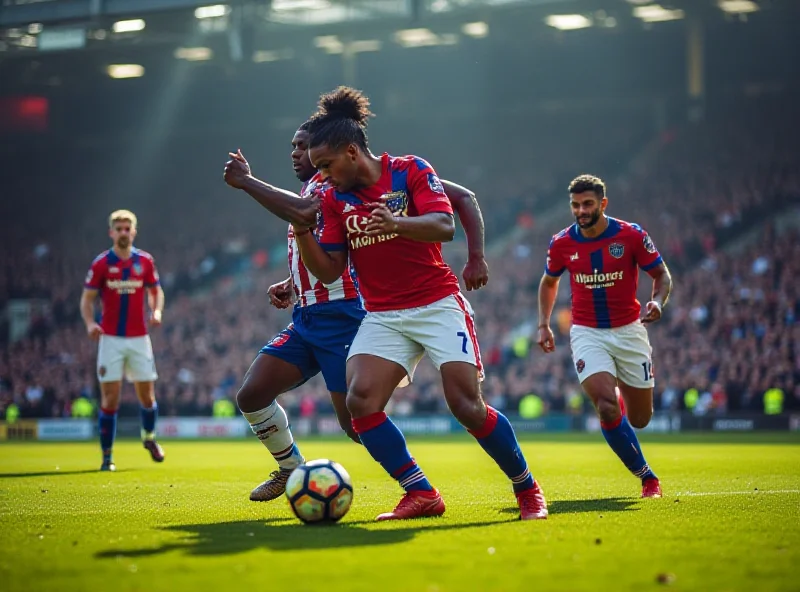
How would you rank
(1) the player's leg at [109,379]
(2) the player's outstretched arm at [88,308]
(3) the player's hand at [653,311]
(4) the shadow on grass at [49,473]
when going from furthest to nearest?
(1) the player's leg at [109,379] < (2) the player's outstretched arm at [88,308] < (4) the shadow on grass at [49,473] < (3) the player's hand at [653,311]

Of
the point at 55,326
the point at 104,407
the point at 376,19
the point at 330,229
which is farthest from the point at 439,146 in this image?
the point at 330,229

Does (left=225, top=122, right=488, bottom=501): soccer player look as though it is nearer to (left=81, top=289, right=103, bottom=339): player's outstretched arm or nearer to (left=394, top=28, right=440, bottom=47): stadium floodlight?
(left=81, top=289, right=103, bottom=339): player's outstretched arm

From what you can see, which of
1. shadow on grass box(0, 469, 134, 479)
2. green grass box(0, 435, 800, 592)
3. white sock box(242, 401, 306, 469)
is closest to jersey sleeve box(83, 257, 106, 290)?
shadow on grass box(0, 469, 134, 479)

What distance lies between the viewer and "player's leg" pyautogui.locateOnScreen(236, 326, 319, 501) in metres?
8.22

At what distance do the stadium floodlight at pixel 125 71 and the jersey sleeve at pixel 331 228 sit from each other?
36.5 metres

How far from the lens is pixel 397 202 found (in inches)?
272

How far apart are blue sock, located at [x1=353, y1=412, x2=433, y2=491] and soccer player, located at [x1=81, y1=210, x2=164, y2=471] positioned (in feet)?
23.0

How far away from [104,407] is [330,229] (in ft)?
25.3

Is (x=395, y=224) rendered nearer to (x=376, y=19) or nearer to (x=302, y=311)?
(x=302, y=311)

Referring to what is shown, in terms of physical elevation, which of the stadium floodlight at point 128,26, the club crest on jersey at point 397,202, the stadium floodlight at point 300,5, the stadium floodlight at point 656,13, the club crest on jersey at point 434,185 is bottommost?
the club crest on jersey at point 397,202

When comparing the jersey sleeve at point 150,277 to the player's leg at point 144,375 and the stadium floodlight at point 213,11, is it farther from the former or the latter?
the stadium floodlight at point 213,11

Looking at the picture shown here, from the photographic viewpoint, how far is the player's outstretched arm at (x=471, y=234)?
675cm

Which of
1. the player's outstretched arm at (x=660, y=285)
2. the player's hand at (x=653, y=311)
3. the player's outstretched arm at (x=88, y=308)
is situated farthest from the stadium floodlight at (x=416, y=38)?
the player's hand at (x=653, y=311)

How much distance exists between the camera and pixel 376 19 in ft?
111
